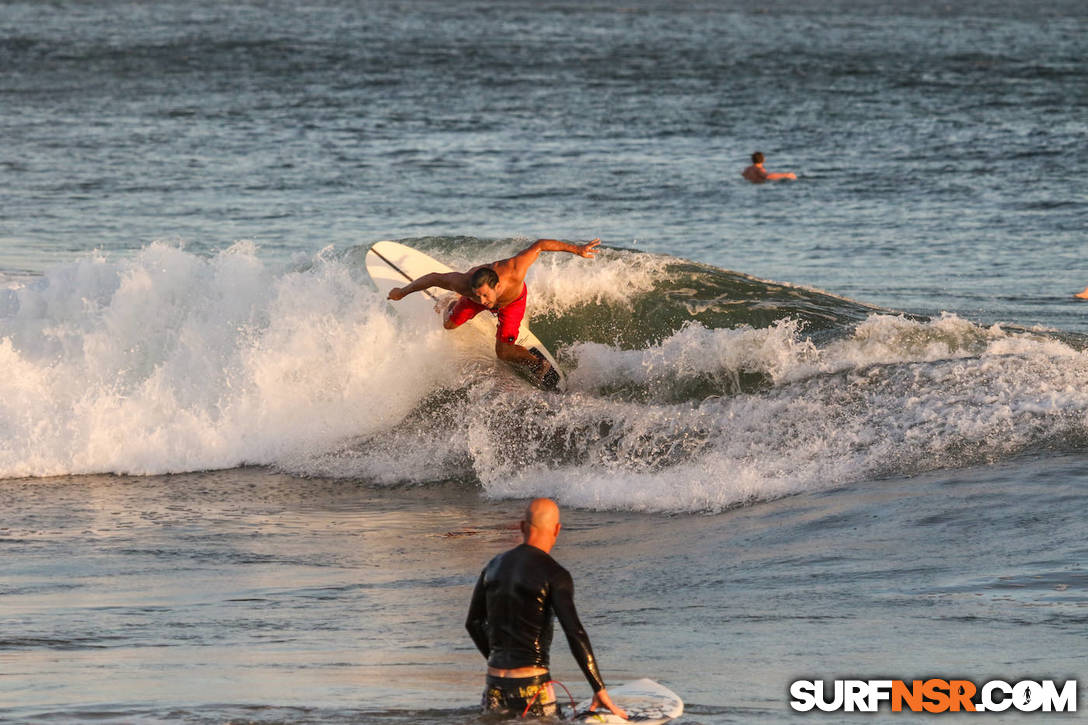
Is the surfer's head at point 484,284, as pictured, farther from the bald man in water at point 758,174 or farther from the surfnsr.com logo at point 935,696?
the bald man in water at point 758,174

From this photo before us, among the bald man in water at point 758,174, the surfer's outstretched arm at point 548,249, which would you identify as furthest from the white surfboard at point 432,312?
the bald man in water at point 758,174

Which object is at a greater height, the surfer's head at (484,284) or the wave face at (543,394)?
the surfer's head at (484,284)

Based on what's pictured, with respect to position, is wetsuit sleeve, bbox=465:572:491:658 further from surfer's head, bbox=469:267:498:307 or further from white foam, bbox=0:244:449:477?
white foam, bbox=0:244:449:477

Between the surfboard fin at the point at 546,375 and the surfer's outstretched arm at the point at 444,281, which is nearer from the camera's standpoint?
the surfer's outstretched arm at the point at 444,281

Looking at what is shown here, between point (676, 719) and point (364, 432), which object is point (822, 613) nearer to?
point (676, 719)

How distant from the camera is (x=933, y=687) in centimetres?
674

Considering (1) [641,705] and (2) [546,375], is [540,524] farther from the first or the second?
(2) [546,375]

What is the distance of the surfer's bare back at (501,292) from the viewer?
41.4ft

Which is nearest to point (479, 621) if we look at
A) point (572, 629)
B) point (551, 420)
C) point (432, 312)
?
point (572, 629)

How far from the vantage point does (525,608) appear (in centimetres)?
617

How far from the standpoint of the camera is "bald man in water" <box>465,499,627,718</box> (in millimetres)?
6145

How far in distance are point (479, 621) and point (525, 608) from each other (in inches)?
11.1

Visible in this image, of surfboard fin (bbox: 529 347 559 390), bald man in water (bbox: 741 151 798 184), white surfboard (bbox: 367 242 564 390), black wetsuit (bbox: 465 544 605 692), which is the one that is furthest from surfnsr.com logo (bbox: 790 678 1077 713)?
bald man in water (bbox: 741 151 798 184)

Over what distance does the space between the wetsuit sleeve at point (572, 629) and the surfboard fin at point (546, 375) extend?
7.52 meters
